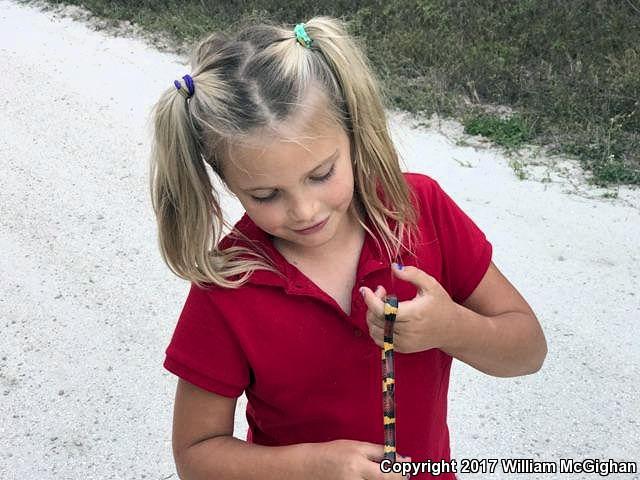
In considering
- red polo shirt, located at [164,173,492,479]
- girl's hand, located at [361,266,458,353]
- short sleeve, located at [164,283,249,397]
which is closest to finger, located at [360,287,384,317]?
girl's hand, located at [361,266,458,353]

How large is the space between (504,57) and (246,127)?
3493mm

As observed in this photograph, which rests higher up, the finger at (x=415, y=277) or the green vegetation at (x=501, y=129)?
the finger at (x=415, y=277)

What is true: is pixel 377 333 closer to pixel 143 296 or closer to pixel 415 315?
pixel 415 315

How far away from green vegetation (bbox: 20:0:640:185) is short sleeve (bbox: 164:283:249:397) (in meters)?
2.70

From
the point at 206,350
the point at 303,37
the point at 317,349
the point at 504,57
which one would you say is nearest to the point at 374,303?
the point at 317,349

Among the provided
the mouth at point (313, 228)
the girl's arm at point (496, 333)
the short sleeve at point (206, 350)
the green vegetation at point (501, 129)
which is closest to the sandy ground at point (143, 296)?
the green vegetation at point (501, 129)

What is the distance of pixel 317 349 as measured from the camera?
131cm

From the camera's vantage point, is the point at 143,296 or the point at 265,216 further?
the point at 143,296

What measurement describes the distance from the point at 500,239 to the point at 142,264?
145 centimetres

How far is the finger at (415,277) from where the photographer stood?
47.8 inches

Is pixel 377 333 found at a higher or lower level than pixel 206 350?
higher

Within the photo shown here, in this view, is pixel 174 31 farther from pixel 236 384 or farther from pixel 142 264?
pixel 236 384

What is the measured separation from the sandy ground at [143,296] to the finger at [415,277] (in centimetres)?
149

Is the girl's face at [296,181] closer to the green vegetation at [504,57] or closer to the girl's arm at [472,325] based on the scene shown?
the girl's arm at [472,325]
